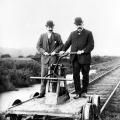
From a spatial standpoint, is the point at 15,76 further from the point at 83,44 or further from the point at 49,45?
the point at 83,44

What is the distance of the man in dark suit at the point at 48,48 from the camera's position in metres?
7.59

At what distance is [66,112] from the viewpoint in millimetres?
5898

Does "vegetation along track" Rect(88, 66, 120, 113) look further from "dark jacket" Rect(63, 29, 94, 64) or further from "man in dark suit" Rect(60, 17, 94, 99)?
"dark jacket" Rect(63, 29, 94, 64)

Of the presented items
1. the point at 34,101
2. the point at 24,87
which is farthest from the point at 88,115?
the point at 24,87

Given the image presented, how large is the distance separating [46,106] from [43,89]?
1246mm

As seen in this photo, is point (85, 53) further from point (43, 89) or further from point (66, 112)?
point (66, 112)

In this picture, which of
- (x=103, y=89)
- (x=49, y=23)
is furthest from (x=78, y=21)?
(x=103, y=89)

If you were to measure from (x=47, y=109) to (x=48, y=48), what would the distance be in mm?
2029

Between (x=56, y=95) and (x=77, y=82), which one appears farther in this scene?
(x=77, y=82)

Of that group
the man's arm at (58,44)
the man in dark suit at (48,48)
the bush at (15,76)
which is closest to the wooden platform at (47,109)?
the man in dark suit at (48,48)

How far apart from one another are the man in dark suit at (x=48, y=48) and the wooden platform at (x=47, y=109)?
1.02 m

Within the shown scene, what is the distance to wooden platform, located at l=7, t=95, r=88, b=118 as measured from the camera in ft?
19.3

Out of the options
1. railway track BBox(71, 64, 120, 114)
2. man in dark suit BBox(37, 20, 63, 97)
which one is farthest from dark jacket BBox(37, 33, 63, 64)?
railway track BBox(71, 64, 120, 114)

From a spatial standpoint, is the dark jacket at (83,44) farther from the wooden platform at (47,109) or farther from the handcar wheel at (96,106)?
the wooden platform at (47,109)
